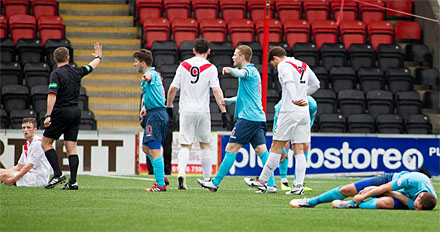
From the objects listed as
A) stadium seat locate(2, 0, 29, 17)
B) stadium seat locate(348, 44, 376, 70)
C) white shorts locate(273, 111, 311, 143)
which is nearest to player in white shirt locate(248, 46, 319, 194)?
white shorts locate(273, 111, 311, 143)

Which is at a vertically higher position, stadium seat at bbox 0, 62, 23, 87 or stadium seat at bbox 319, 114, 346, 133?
stadium seat at bbox 0, 62, 23, 87

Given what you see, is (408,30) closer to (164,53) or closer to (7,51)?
(164,53)

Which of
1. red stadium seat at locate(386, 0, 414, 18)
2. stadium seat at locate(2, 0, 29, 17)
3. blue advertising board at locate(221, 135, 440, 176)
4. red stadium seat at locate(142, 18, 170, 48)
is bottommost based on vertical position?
blue advertising board at locate(221, 135, 440, 176)

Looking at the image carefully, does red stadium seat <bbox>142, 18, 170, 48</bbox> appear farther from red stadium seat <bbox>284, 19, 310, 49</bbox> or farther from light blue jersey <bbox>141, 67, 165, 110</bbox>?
light blue jersey <bbox>141, 67, 165, 110</bbox>

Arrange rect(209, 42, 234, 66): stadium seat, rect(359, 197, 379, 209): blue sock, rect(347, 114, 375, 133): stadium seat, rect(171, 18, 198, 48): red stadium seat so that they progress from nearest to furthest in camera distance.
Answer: rect(359, 197, 379, 209): blue sock → rect(347, 114, 375, 133): stadium seat → rect(209, 42, 234, 66): stadium seat → rect(171, 18, 198, 48): red stadium seat

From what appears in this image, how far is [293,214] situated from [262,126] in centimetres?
327

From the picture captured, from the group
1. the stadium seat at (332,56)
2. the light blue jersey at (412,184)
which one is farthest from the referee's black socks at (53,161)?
the stadium seat at (332,56)

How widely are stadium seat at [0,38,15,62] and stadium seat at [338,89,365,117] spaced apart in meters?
7.88

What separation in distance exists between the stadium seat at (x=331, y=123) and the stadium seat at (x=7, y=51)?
24.7ft

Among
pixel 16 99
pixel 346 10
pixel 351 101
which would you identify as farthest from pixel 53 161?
pixel 346 10

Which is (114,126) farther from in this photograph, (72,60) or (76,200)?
(76,200)

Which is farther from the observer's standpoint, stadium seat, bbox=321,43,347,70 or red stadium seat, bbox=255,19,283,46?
red stadium seat, bbox=255,19,283,46

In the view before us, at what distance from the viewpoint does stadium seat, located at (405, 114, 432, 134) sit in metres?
17.7

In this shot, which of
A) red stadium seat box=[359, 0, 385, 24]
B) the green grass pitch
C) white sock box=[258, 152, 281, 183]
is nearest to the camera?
the green grass pitch
